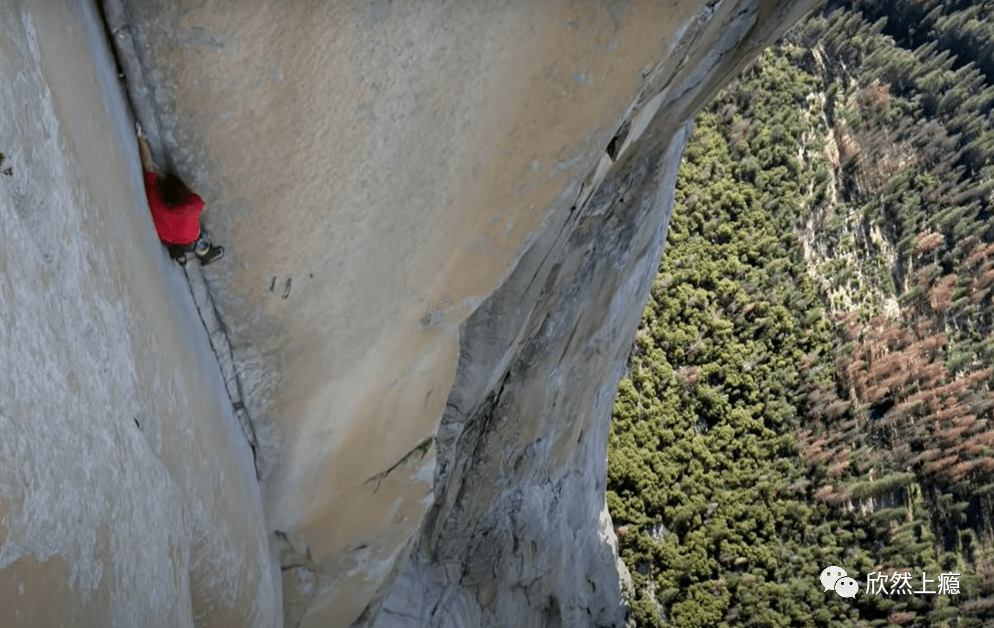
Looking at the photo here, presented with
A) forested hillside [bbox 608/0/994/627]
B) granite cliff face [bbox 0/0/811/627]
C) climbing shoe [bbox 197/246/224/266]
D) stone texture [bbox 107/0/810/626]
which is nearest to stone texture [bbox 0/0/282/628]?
granite cliff face [bbox 0/0/811/627]

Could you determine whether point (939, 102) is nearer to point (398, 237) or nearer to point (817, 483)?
point (817, 483)

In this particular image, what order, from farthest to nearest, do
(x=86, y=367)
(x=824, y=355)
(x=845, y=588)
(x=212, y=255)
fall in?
(x=824, y=355) < (x=845, y=588) < (x=212, y=255) < (x=86, y=367)

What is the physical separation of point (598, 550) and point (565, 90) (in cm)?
886

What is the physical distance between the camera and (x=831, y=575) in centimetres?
1488

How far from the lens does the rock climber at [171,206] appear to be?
4.03 meters

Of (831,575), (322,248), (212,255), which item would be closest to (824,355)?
(831,575)

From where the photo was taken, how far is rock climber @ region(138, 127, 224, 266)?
403 cm

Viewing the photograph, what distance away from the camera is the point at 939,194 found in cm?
1942

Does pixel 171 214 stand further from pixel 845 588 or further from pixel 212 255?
pixel 845 588

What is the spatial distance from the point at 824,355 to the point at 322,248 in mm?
14641

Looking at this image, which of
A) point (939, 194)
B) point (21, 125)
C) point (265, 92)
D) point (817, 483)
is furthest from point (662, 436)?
point (21, 125)

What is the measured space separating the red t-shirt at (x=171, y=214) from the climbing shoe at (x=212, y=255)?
0.78ft

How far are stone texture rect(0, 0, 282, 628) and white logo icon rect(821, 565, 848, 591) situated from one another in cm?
1299

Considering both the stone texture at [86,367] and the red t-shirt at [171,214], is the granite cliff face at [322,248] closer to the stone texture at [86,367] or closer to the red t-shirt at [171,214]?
the stone texture at [86,367]
